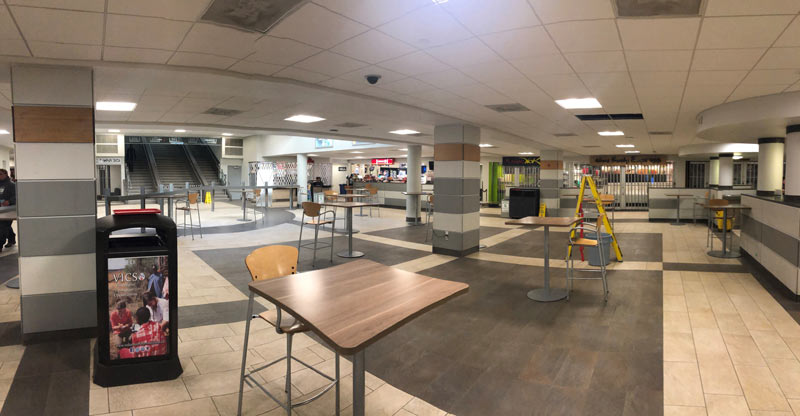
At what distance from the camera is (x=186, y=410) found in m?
2.48

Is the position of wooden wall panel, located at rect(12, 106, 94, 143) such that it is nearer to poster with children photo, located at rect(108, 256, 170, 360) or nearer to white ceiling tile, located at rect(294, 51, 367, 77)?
poster with children photo, located at rect(108, 256, 170, 360)

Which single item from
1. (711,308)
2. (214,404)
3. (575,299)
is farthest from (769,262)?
(214,404)

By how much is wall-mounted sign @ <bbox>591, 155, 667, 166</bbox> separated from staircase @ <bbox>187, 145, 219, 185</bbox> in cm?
1983

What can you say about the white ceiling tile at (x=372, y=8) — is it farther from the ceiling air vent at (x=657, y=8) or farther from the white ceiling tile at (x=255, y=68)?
the white ceiling tile at (x=255, y=68)

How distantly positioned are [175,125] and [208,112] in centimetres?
155

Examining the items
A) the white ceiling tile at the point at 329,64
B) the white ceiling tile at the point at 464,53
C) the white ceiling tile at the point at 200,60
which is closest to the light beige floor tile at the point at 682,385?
the white ceiling tile at the point at 464,53

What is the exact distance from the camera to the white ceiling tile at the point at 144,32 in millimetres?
2674

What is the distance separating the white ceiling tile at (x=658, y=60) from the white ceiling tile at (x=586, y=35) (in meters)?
0.36

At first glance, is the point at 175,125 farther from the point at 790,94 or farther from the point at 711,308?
the point at 790,94

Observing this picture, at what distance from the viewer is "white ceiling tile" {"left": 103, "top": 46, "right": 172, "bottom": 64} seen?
3244 mm

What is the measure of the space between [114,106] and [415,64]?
4796 millimetres

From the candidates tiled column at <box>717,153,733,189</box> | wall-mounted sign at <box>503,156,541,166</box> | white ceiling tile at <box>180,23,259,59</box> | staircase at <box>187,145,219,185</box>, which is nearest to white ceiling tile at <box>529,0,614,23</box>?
white ceiling tile at <box>180,23,259,59</box>

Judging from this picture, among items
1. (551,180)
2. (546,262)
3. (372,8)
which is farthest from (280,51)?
(551,180)

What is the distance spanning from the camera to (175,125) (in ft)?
25.1
